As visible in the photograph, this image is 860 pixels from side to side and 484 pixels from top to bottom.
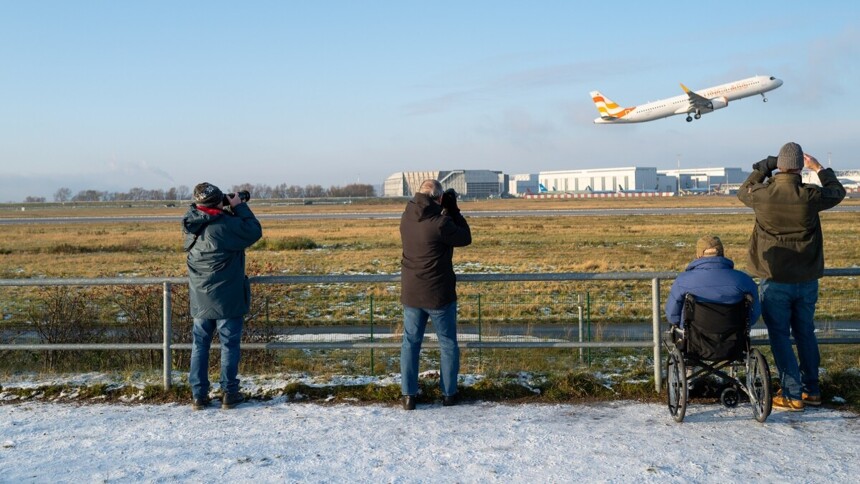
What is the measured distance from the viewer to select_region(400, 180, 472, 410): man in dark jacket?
632 centimetres

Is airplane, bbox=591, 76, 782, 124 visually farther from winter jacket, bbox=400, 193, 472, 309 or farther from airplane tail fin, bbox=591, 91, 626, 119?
winter jacket, bbox=400, 193, 472, 309

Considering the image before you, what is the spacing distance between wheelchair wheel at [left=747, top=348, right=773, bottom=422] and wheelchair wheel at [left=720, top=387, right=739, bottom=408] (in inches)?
6.6

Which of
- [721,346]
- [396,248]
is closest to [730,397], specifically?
[721,346]

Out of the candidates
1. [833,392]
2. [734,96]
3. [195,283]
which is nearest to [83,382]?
[195,283]

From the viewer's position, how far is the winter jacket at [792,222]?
6141 mm

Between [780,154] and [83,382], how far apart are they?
21.6ft

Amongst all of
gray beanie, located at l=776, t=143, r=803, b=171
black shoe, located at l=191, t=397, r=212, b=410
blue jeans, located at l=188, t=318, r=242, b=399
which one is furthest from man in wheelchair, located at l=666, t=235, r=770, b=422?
black shoe, located at l=191, t=397, r=212, b=410

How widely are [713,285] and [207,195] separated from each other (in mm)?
4086

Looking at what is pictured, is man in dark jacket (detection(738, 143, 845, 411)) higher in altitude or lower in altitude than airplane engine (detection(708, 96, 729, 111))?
lower

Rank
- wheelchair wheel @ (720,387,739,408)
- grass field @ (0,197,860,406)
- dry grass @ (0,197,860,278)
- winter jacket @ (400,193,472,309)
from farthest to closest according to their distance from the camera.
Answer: dry grass @ (0,197,860,278), grass field @ (0,197,860,406), winter jacket @ (400,193,472,309), wheelchair wheel @ (720,387,739,408)

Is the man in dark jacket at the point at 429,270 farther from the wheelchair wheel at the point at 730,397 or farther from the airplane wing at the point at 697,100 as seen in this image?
the airplane wing at the point at 697,100

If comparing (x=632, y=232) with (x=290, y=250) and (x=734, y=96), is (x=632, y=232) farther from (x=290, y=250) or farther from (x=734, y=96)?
(x=734, y=96)

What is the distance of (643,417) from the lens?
20.5ft

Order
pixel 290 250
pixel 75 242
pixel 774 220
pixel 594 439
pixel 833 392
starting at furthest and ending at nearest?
1. pixel 75 242
2. pixel 290 250
3. pixel 833 392
4. pixel 774 220
5. pixel 594 439
